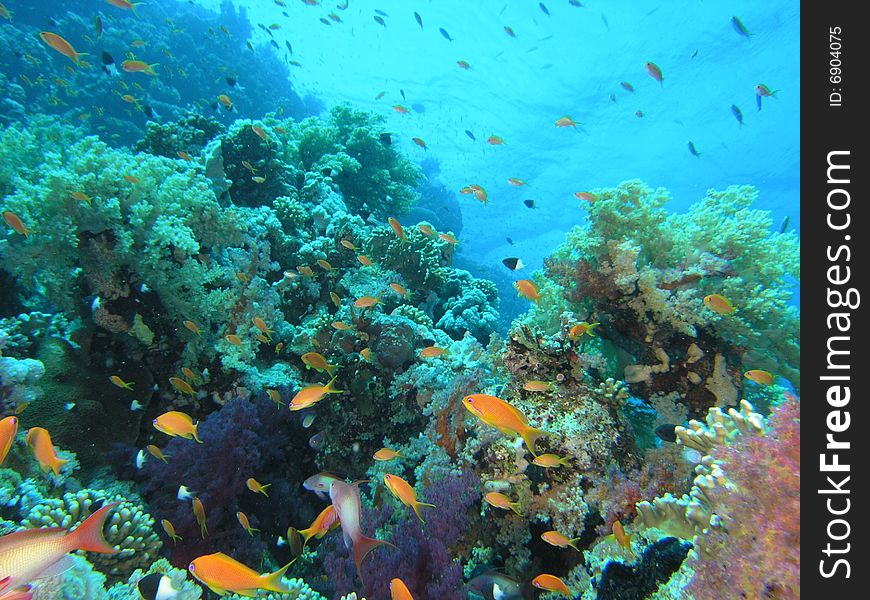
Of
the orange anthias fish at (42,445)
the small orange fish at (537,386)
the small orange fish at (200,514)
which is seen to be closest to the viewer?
the orange anthias fish at (42,445)

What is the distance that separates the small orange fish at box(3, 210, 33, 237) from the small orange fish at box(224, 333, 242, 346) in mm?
2299

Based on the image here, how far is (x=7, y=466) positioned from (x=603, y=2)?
31.5 metres

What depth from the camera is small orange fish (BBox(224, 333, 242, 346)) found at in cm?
512

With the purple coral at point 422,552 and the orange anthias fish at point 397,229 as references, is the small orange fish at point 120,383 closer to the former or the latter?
the purple coral at point 422,552

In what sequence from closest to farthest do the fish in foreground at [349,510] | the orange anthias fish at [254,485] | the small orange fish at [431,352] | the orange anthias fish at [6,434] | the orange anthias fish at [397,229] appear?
the orange anthias fish at [6,434]
the fish in foreground at [349,510]
the orange anthias fish at [254,485]
the small orange fish at [431,352]
the orange anthias fish at [397,229]

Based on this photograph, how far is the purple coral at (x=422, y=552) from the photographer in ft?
9.70

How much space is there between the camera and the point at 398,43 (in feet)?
108

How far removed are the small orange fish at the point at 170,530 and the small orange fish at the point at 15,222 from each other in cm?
351

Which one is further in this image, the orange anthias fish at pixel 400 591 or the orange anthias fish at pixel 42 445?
the orange anthias fish at pixel 42 445

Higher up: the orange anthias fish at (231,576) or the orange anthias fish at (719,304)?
the orange anthias fish at (719,304)

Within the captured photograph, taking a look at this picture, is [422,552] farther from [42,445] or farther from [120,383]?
[120,383]

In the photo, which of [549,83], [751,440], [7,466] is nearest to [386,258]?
[7,466]

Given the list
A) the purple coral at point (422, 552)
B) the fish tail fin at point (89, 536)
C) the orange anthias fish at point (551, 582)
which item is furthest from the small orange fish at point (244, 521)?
the orange anthias fish at point (551, 582)

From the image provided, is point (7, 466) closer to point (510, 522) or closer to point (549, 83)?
point (510, 522)
